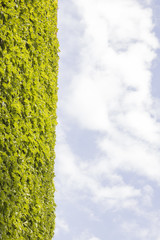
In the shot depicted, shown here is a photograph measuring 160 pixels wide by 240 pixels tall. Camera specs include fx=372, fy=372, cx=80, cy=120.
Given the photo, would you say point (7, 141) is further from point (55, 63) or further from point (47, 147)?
point (55, 63)

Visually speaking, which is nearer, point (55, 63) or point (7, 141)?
point (7, 141)

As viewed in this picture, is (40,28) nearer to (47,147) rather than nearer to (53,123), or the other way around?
(53,123)

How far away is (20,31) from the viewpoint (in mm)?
5516

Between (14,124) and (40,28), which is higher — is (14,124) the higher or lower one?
the lower one

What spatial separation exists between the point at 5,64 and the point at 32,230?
91.5 inches

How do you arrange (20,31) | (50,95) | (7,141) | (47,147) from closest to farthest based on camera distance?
(7,141) < (20,31) < (47,147) < (50,95)

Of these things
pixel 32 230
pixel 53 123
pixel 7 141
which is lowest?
pixel 32 230

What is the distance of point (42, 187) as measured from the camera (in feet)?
18.6

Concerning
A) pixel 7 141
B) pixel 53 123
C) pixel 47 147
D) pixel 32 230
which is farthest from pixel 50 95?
pixel 32 230

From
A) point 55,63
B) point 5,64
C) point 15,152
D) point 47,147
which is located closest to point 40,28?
point 55,63

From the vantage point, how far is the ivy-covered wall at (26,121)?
188 inches

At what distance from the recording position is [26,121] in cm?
533

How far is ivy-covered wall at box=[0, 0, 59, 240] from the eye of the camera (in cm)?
477

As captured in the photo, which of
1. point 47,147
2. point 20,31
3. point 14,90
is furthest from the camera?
point 47,147
